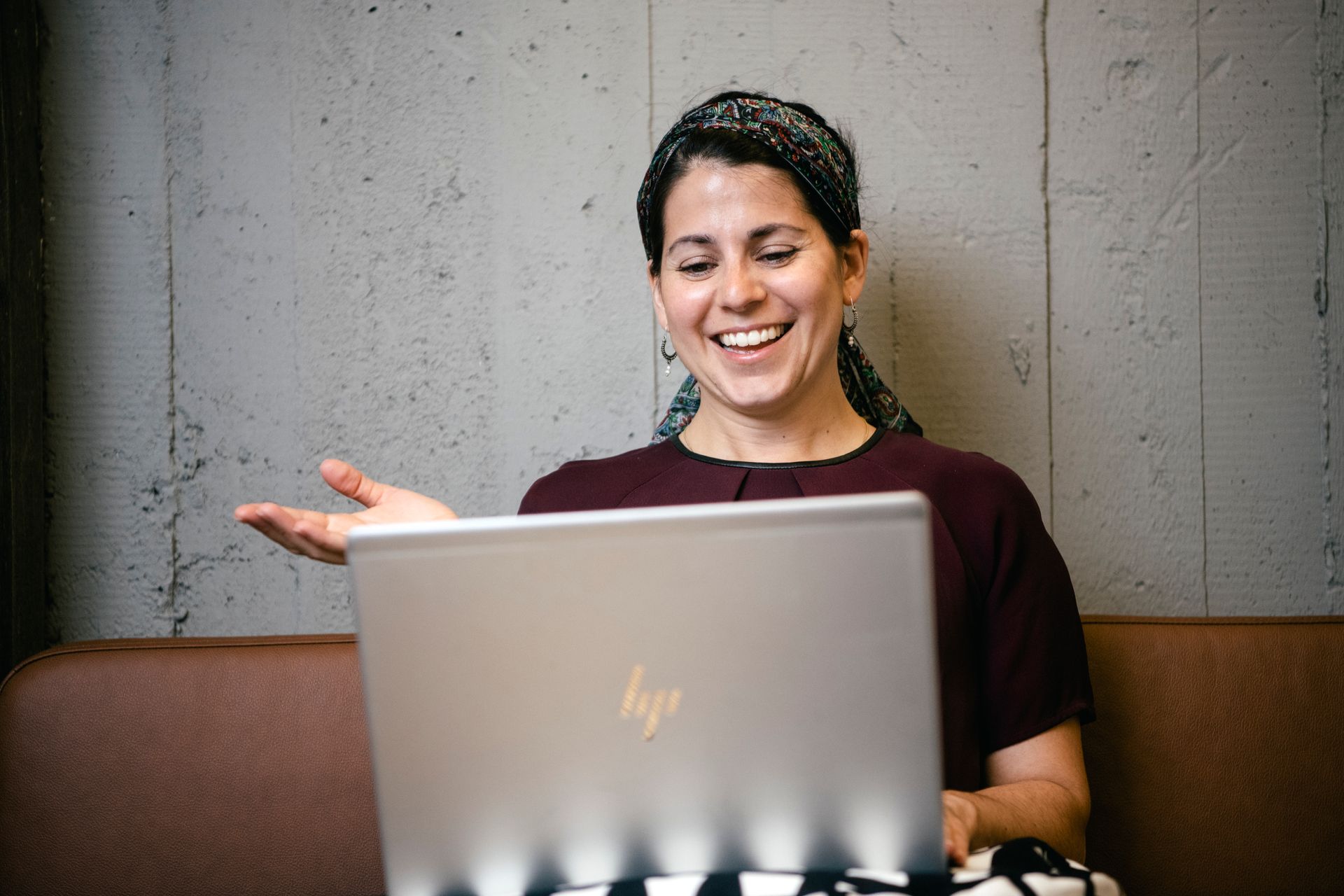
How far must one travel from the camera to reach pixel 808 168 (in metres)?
1.32

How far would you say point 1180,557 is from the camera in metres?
1.74

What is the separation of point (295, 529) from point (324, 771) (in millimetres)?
488

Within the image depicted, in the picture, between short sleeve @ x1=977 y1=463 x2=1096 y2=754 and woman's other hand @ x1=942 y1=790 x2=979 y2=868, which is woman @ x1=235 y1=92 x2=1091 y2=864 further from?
woman's other hand @ x1=942 y1=790 x2=979 y2=868

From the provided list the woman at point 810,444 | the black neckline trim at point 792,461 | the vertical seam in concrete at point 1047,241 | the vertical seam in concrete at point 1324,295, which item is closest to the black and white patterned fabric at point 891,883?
the woman at point 810,444

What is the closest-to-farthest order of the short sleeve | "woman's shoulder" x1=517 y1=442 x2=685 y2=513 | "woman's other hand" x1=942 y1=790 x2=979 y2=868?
"woman's other hand" x1=942 y1=790 x2=979 y2=868
the short sleeve
"woman's shoulder" x1=517 y1=442 x2=685 y2=513

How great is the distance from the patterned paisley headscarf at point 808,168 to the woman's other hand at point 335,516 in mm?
534

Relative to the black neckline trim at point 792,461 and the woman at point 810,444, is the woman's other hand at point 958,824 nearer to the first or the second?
the woman at point 810,444

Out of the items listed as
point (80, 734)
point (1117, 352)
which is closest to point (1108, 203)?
point (1117, 352)

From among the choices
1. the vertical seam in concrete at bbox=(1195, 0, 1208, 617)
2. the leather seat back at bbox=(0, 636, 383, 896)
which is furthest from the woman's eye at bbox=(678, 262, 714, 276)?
the vertical seam in concrete at bbox=(1195, 0, 1208, 617)

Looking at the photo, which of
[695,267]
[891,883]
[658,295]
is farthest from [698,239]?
[891,883]

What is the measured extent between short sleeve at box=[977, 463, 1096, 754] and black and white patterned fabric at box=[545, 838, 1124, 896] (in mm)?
367

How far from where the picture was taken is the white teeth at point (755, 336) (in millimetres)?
1350

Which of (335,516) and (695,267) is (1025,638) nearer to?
(695,267)

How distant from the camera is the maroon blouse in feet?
3.91
